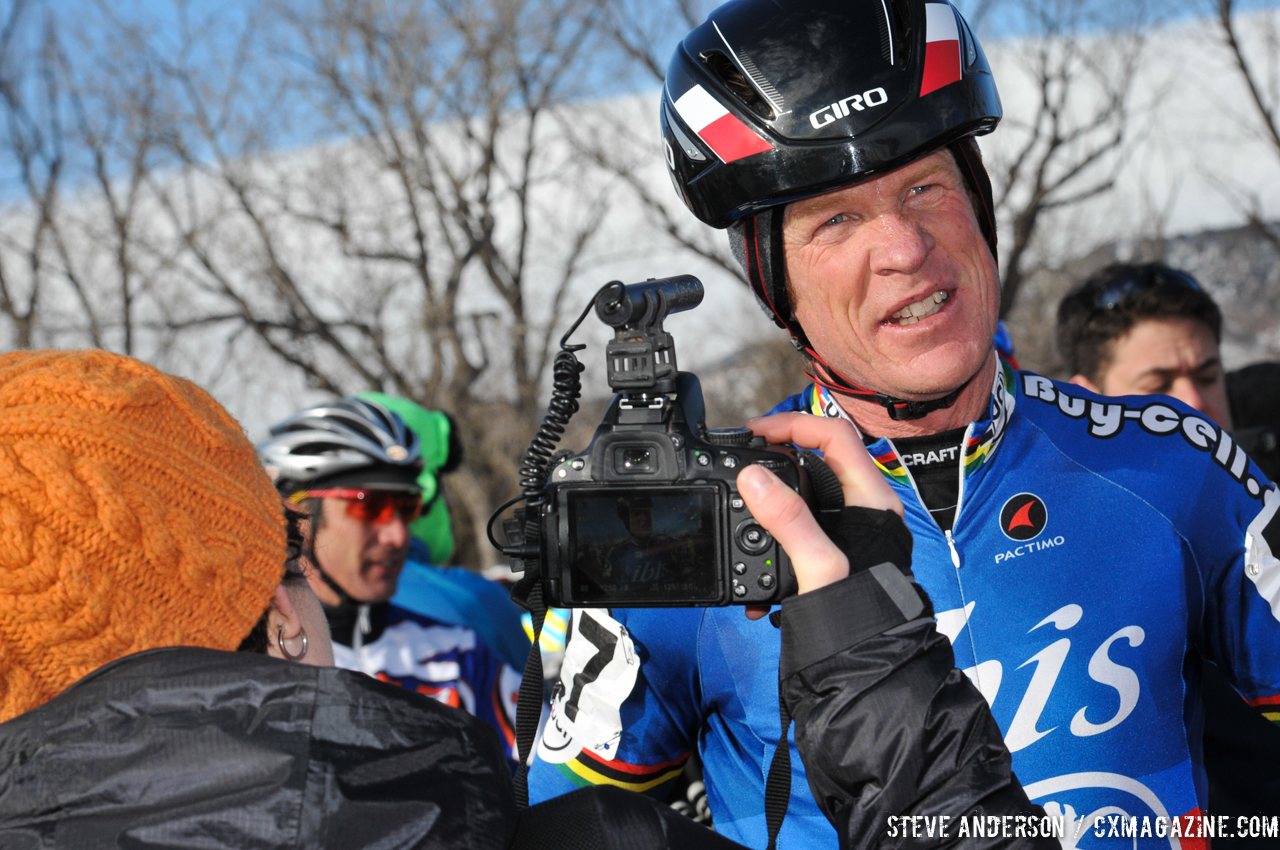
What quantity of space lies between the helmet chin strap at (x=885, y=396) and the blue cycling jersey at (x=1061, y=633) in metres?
0.08

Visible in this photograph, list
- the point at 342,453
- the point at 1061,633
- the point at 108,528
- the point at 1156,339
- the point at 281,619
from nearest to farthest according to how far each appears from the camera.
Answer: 1. the point at 108,528
2. the point at 281,619
3. the point at 1061,633
4. the point at 1156,339
5. the point at 342,453

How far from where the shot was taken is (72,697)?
1.37 m

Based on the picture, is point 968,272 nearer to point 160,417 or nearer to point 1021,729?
point 1021,729

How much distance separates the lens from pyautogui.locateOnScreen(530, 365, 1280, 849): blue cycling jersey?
2.39 metres

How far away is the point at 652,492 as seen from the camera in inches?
79.5

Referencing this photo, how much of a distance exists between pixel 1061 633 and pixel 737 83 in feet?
4.24

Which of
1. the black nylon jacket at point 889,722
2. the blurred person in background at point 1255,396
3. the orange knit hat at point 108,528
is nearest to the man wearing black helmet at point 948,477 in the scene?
the black nylon jacket at point 889,722

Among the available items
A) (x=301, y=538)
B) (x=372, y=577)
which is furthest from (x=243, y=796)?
(x=372, y=577)

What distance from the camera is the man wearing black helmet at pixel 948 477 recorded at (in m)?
2.41

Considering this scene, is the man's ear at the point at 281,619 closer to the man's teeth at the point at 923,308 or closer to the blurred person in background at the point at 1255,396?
the man's teeth at the point at 923,308

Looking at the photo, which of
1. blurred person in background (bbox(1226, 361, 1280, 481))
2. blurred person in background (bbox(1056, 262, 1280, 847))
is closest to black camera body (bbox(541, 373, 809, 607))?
blurred person in background (bbox(1056, 262, 1280, 847))

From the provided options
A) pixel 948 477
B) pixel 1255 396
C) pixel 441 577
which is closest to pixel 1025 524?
pixel 948 477

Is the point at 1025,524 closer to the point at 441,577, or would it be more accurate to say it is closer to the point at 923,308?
the point at 923,308

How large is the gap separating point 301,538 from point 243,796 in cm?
70
